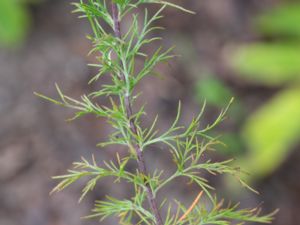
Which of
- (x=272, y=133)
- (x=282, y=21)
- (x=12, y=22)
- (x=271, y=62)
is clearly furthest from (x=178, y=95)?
(x=12, y=22)

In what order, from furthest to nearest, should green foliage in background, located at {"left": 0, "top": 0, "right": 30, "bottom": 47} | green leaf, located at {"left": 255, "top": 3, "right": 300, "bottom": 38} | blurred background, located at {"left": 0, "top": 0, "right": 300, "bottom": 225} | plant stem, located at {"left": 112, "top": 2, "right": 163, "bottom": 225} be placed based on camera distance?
green leaf, located at {"left": 255, "top": 3, "right": 300, "bottom": 38} < green foliage in background, located at {"left": 0, "top": 0, "right": 30, "bottom": 47} < blurred background, located at {"left": 0, "top": 0, "right": 300, "bottom": 225} < plant stem, located at {"left": 112, "top": 2, "right": 163, "bottom": 225}

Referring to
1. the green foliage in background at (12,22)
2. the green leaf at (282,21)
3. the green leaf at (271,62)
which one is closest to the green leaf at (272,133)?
the green leaf at (271,62)

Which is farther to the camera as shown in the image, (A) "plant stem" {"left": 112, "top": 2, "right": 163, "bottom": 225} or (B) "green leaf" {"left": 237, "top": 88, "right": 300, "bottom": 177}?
(B) "green leaf" {"left": 237, "top": 88, "right": 300, "bottom": 177}

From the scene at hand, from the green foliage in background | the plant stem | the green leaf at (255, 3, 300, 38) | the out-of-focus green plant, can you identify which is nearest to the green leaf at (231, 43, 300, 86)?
the out-of-focus green plant

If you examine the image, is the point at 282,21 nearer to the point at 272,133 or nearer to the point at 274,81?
the point at 274,81

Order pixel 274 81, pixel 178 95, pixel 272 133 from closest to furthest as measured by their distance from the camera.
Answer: pixel 272 133 → pixel 178 95 → pixel 274 81

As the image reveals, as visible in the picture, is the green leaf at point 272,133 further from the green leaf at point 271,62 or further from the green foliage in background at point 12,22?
the green foliage in background at point 12,22

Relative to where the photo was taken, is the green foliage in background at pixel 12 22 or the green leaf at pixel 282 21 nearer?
the green foliage in background at pixel 12 22

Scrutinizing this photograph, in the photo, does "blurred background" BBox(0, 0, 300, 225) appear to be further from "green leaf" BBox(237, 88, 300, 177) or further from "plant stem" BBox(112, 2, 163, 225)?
"plant stem" BBox(112, 2, 163, 225)
